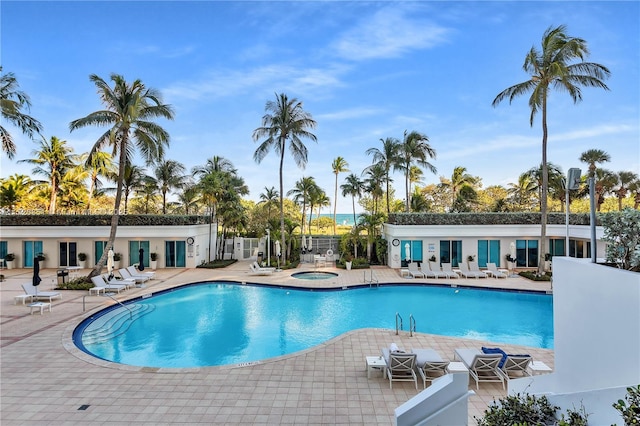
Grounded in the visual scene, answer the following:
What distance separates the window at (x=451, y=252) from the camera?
22.3 meters

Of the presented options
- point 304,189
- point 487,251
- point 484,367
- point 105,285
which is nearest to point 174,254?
point 105,285

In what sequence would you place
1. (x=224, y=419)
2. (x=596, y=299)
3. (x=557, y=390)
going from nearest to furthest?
(x=596, y=299)
(x=557, y=390)
(x=224, y=419)

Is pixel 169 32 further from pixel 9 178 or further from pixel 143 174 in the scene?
pixel 9 178

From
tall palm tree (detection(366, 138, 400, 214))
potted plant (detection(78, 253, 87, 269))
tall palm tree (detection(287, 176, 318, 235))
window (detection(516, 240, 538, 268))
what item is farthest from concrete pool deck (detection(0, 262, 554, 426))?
tall palm tree (detection(287, 176, 318, 235))

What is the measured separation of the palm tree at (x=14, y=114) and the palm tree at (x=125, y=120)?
187 centimetres

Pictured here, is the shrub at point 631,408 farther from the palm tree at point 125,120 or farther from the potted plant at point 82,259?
the potted plant at point 82,259

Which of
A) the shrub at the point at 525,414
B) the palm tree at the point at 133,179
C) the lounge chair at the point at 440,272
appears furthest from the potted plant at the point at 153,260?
the shrub at the point at 525,414

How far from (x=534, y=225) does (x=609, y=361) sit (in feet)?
66.2

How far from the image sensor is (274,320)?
41.5 ft

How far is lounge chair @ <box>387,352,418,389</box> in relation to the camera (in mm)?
6977

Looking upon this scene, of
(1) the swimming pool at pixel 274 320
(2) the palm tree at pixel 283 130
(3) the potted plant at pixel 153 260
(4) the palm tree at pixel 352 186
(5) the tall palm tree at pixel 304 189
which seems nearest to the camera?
(1) the swimming pool at pixel 274 320

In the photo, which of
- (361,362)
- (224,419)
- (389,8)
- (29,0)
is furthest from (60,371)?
(389,8)

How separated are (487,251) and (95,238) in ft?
82.6

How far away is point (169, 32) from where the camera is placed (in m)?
15.7
